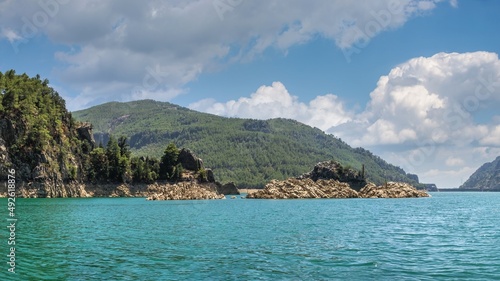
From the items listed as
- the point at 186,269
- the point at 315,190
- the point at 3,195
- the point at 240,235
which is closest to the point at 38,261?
the point at 186,269

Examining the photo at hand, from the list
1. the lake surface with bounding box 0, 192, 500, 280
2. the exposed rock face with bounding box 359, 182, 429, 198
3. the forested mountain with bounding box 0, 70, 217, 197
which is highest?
the forested mountain with bounding box 0, 70, 217, 197

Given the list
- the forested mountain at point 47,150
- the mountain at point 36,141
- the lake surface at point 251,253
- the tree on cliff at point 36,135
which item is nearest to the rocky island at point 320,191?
the forested mountain at point 47,150

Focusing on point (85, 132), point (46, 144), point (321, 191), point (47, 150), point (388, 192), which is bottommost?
point (388, 192)

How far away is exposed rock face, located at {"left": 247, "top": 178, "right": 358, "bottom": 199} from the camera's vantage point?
166 metres

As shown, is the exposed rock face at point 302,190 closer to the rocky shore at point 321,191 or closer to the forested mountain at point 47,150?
the rocky shore at point 321,191

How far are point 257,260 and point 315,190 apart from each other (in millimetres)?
148288

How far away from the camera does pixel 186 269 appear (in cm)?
2662

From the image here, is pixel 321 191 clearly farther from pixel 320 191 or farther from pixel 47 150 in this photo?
pixel 47 150

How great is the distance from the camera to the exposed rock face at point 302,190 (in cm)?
16588

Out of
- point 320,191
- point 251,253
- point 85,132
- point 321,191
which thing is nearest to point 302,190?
point 320,191

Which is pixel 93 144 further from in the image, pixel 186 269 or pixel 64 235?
pixel 186 269

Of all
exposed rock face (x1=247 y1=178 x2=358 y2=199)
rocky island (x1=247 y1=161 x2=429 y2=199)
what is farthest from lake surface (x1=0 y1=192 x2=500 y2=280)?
rocky island (x1=247 y1=161 x2=429 y2=199)

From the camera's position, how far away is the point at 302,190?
168750 mm

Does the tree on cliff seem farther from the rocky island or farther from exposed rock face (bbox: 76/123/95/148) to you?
the rocky island
